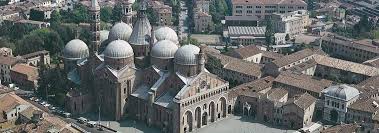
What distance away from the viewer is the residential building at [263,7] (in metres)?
115

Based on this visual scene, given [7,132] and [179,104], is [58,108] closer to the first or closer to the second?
[7,132]

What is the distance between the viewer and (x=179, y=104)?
194 ft

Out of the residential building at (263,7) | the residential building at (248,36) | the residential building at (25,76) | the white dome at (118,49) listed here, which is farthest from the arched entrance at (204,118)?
the residential building at (263,7)

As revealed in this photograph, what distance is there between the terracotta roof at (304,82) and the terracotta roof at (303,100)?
161 inches

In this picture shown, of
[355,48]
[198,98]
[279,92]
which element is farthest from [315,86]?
[355,48]

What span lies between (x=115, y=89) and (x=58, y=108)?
29.8 ft

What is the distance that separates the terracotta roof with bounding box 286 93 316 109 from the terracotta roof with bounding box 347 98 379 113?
4240 mm

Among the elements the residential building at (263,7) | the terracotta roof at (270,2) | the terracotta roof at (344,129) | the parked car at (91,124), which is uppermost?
the terracotta roof at (270,2)

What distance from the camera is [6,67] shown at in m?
77.9

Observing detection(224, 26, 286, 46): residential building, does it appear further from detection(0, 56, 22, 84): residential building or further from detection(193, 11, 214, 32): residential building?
detection(0, 56, 22, 84): residential building

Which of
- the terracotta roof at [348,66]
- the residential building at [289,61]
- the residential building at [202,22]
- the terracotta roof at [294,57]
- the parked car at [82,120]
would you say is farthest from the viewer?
the residential building at [202,22]

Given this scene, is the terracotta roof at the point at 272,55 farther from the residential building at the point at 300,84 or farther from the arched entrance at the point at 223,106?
the arched entrance at the point at 223,106

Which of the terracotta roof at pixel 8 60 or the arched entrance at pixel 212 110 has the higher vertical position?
the terracotta roof at pixel 8 60

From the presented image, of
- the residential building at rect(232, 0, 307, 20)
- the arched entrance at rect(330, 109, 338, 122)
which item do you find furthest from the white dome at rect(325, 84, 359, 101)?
the residential building at rect(232, 0, 307, 20)
